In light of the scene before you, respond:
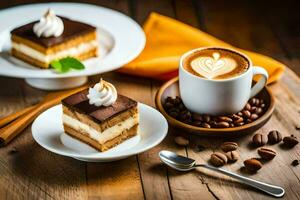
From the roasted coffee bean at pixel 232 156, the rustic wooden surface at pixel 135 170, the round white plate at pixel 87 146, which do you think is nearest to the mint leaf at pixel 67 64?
the rustic wooden surface at pixel 135 170

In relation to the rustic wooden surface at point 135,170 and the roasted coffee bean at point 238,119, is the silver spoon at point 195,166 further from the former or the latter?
the roasted coffee bean at point 238,119

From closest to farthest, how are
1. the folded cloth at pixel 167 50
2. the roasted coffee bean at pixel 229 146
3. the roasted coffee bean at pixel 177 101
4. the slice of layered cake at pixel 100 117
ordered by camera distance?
1. the slice of layered cake at pixel 100 117
2. the roasted coffee bean at pixel 229 146
3. the roasted coffee bean at pixel 177 101
4. the folded cloth at pixel 167 50

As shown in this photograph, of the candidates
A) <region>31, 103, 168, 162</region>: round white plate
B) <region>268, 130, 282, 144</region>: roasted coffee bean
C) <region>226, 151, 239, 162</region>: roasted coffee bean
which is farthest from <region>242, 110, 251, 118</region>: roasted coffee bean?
<region>31, 103, 168, 162</region>: round white plate

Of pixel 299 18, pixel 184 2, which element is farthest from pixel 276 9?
pixel 184 2

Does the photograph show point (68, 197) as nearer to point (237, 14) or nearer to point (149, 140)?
point (149, 140)

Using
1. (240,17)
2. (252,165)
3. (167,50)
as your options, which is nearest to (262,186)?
(252,165)

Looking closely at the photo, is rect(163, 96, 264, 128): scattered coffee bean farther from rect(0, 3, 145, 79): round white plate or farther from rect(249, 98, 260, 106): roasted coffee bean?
rect(0, 3, 145, 79): round white plate
